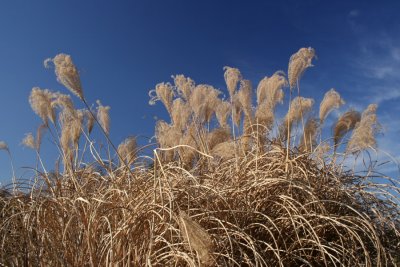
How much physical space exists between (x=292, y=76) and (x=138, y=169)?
1.26 meters

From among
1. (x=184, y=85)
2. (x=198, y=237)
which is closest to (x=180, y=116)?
(x=184, y=85)

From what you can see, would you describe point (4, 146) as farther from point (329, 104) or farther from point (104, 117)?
point (329, 104)

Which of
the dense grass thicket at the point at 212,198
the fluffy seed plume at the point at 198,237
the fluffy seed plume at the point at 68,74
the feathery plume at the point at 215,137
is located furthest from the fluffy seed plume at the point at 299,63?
the fluffy seed plume at the point at 198,237

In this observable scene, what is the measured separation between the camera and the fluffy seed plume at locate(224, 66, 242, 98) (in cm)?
427

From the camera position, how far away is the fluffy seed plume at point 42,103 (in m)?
3.88

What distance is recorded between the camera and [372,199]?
3266 millimetres

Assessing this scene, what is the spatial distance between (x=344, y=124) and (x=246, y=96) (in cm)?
80

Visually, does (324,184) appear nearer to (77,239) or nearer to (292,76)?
(292,76)

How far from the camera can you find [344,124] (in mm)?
4074

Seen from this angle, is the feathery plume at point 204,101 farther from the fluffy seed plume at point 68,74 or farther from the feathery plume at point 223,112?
the fluffy seed plume at point 68,74

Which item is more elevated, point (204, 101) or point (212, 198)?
point (204, 101)

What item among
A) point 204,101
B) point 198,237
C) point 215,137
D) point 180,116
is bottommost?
point 198,237

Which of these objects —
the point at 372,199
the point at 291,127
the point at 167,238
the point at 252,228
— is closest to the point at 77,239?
the point at 167,238

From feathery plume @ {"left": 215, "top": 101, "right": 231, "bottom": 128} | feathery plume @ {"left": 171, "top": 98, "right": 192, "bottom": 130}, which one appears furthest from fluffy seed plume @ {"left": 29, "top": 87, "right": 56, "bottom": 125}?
feathery plume @ {"left": 215, "top": 101, "right": 231, "bottom": 128}
